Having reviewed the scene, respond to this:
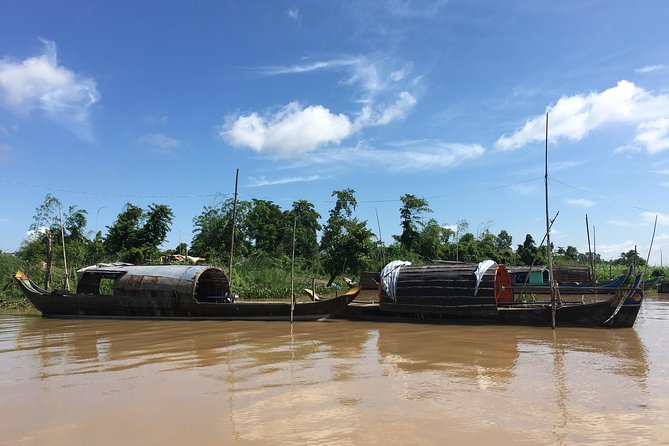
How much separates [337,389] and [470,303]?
8.69 m

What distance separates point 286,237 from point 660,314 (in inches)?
1075

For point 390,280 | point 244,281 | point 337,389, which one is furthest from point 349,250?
point 337,389

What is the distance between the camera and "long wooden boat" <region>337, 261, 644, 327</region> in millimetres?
13617

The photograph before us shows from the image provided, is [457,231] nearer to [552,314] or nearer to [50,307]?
[552,314]

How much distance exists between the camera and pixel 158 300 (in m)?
16.7

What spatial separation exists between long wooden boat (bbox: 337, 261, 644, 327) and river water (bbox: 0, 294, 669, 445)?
0.99 m

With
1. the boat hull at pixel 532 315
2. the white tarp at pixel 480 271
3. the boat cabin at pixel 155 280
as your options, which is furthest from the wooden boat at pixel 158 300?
the white tarp at pixel 480 271

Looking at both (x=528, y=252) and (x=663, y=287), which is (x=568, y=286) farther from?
(x=528, y=252)

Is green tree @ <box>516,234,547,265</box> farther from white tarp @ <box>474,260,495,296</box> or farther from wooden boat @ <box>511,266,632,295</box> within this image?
white tarp @ <box>474,260,495,296</box>

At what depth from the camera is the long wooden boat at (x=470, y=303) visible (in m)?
13.6

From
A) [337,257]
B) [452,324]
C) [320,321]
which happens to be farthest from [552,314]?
[337,257]

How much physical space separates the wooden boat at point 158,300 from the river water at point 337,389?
3051mm

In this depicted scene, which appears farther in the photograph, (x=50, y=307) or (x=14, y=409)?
(x=50, y=307)

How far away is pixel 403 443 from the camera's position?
15.4 ft
